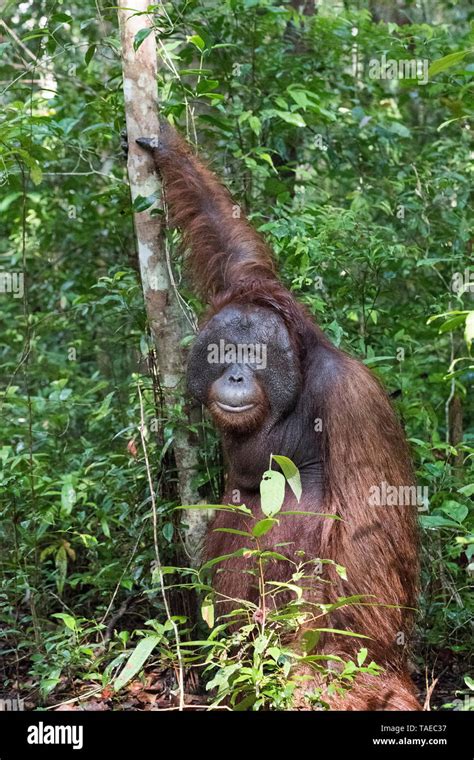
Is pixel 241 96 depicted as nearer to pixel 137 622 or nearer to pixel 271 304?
pixel 271 304

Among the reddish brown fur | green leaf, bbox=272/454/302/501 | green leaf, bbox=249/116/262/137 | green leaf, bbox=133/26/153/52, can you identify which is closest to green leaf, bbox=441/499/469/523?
the reddish brown fur

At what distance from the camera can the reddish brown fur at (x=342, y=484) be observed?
3.85 metres

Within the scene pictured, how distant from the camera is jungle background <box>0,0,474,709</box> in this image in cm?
445

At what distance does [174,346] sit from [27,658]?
1589mm

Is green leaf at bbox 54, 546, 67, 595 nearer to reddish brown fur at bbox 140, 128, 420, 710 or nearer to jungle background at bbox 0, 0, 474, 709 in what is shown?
jungle background at bbox 0, 0, 474, 709

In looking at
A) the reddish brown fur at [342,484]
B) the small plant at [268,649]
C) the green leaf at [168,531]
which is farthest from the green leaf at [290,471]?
the green leaf at [168,531]

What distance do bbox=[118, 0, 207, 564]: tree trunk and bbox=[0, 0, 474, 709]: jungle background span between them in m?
0.08

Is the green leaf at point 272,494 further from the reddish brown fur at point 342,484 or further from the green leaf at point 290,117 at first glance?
the green leaf at point 290,117

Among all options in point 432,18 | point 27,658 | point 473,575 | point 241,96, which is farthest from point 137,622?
point 432,18

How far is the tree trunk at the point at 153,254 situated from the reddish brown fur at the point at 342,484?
125 mm

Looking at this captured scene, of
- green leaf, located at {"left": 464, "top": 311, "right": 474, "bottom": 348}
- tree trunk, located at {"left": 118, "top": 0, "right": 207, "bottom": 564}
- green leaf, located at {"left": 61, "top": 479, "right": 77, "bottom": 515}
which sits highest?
tree trunk, located at {"left": 118, "top": 0, "right": 207, "bottom": 564}

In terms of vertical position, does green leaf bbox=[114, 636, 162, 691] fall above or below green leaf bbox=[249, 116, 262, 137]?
below

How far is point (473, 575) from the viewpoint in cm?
453

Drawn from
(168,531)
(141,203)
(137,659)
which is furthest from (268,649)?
(141,203)
